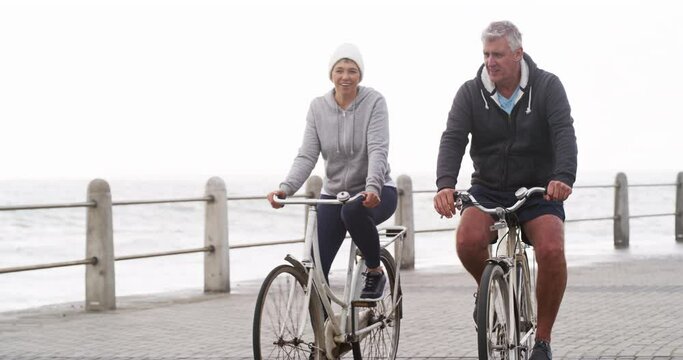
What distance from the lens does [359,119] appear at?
6598 mm

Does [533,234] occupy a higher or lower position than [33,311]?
higher

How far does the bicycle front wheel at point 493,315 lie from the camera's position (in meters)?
5.17

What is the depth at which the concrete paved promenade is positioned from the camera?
27.2 feet

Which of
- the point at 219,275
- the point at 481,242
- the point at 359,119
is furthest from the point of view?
the point at 219,275

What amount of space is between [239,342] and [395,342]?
2065 millimetres

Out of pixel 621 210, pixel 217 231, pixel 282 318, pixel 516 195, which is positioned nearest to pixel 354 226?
pixel 282 318

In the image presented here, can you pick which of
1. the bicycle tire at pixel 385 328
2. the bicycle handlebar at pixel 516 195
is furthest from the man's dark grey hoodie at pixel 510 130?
the bicycle tire at pixel 385 328

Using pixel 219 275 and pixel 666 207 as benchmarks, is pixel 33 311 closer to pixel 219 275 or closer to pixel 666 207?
pixel 219 275

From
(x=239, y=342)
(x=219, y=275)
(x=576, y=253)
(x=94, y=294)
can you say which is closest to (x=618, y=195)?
(x=576, y=253)

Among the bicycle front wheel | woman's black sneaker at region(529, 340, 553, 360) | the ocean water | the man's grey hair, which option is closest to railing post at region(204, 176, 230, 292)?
the ocean water

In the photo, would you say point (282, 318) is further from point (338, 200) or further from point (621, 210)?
point (621, 210)

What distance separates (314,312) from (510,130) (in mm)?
1355

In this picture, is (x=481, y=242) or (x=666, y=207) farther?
(x=666, y=207)

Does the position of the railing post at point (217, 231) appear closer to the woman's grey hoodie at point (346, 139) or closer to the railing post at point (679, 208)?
the woman's grey hoodie at point (346, 139)
